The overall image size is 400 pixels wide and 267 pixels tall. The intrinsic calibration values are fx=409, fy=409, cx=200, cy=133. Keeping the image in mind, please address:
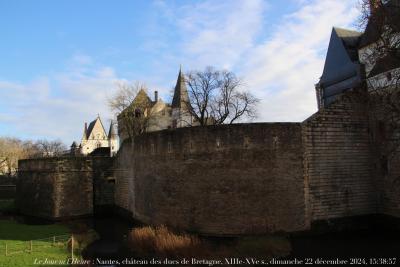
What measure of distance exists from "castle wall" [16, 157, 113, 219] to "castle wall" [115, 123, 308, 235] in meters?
10.9

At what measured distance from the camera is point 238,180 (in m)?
17.5

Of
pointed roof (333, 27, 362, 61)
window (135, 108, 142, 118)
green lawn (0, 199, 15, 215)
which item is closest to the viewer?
pointed roof (333, 27, 362, 61)

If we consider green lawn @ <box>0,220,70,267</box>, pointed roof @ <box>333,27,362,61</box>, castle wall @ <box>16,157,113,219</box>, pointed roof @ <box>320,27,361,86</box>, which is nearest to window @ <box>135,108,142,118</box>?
castle wall @ <box>16,157,113,219</box>

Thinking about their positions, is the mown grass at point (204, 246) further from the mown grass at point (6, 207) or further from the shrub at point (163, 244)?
the mown grass at point (6, 207)

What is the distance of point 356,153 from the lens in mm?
18844

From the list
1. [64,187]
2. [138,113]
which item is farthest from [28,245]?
[138,113]

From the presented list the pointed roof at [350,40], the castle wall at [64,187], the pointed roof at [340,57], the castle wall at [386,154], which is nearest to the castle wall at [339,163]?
the castle wall at [386,154]

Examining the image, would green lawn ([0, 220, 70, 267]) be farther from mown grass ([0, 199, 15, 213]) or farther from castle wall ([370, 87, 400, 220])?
castle wall ([370, 87, 400, 220])

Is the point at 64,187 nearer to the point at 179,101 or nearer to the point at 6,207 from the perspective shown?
the point at 6,207

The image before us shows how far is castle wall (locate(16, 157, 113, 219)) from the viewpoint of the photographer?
26891 mm

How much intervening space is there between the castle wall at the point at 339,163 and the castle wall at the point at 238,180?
64cm

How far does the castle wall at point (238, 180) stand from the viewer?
56.4ft

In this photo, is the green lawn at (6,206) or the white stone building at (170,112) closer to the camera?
the green lawn at (6,206)

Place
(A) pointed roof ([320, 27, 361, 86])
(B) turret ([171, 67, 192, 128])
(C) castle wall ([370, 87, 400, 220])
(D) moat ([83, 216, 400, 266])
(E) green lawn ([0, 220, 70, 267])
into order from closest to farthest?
(E) green lawn ([0, 220, 70, 267]) → (D) moat ([83, 216, 400, 266]) → (C) castle wall ([370, 87, 400, 220]) → (A) pointed roof ([320, 27, 361, 86]) → (B) turret ([171, 67, 192, 128])
